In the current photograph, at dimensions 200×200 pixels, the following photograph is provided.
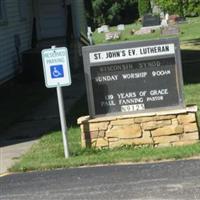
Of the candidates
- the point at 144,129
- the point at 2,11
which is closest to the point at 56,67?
the point at 144,129

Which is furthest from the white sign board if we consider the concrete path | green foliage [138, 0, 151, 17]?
green foliage [138, 0, 151, 17]

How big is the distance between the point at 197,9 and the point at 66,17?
457 centimetres

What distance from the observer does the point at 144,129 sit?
943cm

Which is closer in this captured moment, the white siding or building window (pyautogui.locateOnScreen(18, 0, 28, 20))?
the white siding

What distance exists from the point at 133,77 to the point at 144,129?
791 mm

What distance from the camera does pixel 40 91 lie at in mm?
17703

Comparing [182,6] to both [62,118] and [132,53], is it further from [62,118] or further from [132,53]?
[62,118]

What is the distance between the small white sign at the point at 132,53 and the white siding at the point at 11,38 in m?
8.87

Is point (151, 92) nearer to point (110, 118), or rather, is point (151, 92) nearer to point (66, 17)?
point (110, 118)

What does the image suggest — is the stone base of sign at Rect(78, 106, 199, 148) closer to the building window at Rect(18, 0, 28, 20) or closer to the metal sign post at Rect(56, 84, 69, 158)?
the metal sign post at Rect(56, 84, 69, 158)

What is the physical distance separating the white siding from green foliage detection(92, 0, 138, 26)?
4183cm

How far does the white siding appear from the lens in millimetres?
18625

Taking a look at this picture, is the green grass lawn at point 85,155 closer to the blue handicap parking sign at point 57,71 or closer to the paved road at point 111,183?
the paved road at point 111,183

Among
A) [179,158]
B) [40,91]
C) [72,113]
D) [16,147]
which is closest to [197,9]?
[40,91]
